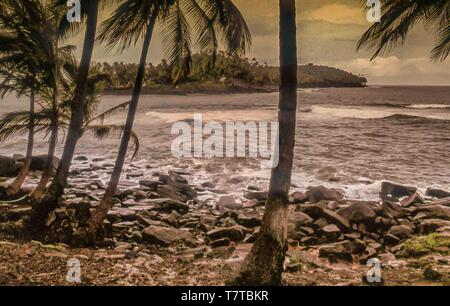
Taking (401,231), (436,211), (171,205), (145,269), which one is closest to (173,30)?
(145,269)

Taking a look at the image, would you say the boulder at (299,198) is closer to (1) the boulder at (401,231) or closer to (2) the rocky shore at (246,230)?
(2) the rocky shore at (246,230)

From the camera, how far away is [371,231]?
435 inches

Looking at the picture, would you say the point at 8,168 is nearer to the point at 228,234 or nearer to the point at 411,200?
the point at 228,234

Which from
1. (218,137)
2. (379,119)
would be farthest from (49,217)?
(379,119)

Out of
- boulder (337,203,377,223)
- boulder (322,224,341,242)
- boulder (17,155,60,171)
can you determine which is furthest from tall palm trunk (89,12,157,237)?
boulder (17,155,60,171)

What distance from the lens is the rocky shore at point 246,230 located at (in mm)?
7906

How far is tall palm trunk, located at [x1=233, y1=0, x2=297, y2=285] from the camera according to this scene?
19.8 feet

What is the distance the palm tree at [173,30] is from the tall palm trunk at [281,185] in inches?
84.1

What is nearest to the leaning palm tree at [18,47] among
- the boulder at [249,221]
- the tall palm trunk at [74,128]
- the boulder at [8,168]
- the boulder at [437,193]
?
the tall palm trunk at [74,128]

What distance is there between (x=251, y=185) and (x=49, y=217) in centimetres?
980

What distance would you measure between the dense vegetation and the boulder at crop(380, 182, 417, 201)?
7.17 metres

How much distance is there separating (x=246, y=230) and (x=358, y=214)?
301cm

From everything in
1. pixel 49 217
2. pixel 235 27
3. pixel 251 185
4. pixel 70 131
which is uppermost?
pixel 235 27
